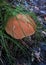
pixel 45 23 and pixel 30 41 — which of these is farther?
pixel 45 23

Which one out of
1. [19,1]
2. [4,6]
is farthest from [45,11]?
[4,6]

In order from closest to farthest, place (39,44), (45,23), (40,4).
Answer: (39,44) < (45,23) < (40,4)

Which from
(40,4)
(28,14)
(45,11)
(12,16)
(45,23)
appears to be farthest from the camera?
(40,4)

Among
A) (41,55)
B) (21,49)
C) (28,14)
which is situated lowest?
(41,55)

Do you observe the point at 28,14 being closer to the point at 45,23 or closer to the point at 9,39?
the point at 9,39

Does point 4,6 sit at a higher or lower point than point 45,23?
higher
